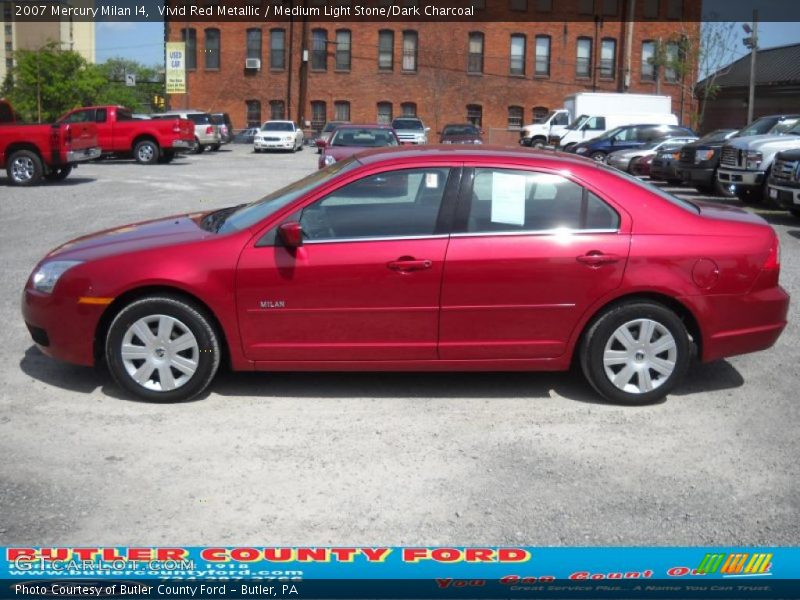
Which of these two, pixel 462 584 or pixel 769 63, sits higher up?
pixel 769 63

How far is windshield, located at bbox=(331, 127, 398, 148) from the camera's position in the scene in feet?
64.1

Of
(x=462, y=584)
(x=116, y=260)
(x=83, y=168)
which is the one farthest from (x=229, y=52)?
(x=462, y=584)

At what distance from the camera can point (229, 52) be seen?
57469 millimetres

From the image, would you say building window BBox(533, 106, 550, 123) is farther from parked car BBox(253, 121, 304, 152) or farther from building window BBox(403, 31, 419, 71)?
parked car BBox(253, 121, 304, 152)

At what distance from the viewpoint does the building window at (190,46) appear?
187 ft

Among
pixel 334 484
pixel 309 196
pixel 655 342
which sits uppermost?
pixel 309 196

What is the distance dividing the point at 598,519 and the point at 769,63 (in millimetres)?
56238

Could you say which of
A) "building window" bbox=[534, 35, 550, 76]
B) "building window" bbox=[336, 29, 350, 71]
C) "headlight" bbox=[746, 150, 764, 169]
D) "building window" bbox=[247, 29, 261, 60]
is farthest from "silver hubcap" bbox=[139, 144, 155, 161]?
"building window" bbox=[534, 35, 550, 76]

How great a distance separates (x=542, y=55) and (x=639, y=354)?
181 feet

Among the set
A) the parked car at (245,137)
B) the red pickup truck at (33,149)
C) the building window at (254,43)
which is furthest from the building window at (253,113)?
the red pickup truck at (33,149)

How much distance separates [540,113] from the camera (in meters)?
59.3

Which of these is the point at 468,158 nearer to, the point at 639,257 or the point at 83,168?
the point at 639,257

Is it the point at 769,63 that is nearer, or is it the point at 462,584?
the point at 462,584

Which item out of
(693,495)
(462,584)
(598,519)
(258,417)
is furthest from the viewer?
(258,417)
